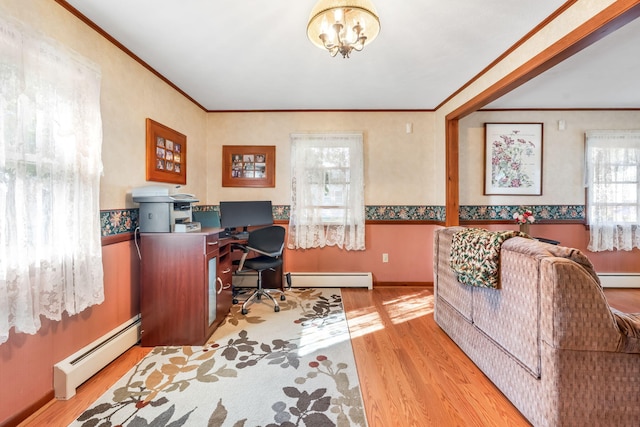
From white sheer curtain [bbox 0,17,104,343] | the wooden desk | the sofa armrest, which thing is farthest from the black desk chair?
the sofa armrest

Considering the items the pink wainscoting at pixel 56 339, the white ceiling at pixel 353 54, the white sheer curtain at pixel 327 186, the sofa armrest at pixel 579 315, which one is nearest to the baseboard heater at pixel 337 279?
the white sheer curtain at pixel 327 186

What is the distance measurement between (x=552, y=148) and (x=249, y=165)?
402 cm

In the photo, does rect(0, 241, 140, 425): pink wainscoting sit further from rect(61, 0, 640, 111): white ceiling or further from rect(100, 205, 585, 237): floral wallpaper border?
rect(61, 0, 640, 111): white ceiling

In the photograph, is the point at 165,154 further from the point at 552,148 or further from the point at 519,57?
the point at 552,148

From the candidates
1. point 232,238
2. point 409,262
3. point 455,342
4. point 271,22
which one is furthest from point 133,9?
point 409,262

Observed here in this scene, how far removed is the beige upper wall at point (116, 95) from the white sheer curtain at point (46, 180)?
0.14 meters

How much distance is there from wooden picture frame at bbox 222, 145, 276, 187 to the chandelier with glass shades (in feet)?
7.30

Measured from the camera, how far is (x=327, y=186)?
3.54 meters

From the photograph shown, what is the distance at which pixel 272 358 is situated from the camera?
6.53 feet

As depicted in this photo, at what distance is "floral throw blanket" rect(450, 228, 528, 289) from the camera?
62.7 inches

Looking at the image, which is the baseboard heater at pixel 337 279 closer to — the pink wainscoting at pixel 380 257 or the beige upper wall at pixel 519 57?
the pink wainscoting at pixel 380 257

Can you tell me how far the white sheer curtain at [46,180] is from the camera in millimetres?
1301

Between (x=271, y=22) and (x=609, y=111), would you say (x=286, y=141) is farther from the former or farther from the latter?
(x=609, y=111)

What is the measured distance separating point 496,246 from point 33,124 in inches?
104
